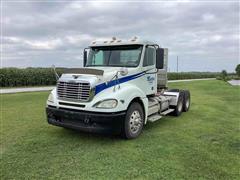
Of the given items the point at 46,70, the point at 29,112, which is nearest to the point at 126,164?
the point at 29,112

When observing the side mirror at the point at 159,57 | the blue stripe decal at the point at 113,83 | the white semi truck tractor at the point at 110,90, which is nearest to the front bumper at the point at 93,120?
the white semi truck tractor at the point at 110,90

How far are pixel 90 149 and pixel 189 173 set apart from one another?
2.02 metres

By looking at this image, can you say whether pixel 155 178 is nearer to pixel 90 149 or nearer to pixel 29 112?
pixel 90 149

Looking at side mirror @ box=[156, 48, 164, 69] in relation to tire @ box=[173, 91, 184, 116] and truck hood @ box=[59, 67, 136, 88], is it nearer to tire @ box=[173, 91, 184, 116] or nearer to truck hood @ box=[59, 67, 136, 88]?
truck hood @ box=[59, 67, 136, 88]

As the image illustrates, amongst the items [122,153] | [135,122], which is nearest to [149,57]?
[135,122]

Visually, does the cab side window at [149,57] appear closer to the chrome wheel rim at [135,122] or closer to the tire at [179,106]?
the chrome wheel rim at [135,122]

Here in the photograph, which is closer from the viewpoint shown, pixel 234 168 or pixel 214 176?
pixel 214 176

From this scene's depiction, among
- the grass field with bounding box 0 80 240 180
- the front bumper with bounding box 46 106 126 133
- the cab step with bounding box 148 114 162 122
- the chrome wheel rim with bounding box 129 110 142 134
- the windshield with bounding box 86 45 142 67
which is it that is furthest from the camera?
the cab step with bounding box 148 114 162 122

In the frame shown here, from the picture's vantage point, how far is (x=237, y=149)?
504cm

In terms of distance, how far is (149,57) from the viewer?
639cm

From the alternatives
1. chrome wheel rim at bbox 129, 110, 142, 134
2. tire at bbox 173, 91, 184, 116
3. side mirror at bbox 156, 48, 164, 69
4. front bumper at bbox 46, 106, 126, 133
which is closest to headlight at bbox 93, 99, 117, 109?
front bumper at bbox 46, 106, 126, 133

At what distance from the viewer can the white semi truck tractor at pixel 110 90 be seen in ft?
16.6

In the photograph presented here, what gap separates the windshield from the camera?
611 centimetres

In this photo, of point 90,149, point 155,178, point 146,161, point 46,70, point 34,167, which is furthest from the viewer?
point 46,70
